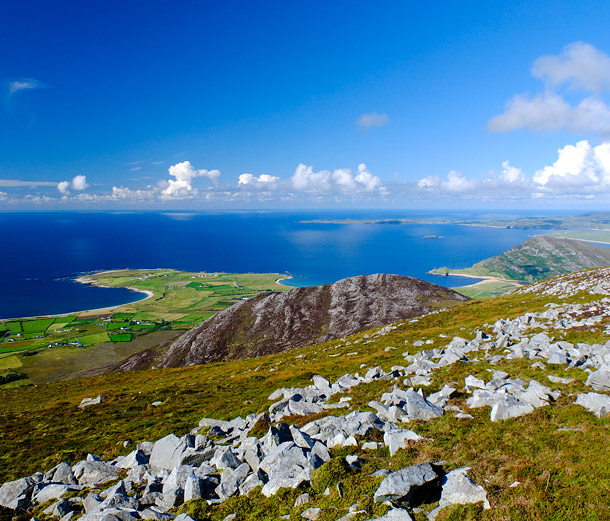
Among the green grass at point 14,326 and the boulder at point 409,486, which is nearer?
the boulder at point 409,486

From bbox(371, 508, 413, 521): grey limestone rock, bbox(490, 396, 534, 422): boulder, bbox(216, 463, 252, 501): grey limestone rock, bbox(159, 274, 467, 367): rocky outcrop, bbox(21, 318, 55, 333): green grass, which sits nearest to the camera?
bbox(371, 508, 413, 521): grey limestone rock

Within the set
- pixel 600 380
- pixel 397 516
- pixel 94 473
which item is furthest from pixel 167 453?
pixel 600 380

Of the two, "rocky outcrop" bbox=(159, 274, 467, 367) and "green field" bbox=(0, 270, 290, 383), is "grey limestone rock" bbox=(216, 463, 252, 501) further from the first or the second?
"green field" bbox=(0, 270, 290, 383)

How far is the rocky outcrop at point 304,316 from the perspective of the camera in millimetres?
95500

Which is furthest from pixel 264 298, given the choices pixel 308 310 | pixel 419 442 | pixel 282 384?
pixel 419 442

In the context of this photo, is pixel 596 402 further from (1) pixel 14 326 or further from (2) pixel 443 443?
(1) pixel 14 326

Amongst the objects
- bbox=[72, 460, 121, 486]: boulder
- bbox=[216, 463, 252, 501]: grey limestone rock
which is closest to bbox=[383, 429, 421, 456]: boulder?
bbox=[216, 463, 252, 501]: grey limestone rock

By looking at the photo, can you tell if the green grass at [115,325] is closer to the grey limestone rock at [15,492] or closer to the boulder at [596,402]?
the grey limestone rock at [15,492]

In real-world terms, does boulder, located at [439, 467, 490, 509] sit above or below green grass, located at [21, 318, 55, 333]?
above

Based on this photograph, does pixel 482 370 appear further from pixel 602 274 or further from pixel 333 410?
pixel 602 274

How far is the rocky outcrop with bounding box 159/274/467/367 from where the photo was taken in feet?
313

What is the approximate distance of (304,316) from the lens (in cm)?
10812

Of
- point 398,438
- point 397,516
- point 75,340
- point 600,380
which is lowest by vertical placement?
point 75,340

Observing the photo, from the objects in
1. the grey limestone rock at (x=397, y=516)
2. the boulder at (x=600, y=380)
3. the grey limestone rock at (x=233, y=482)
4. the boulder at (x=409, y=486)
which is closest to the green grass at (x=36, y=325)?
the grey limestone rock at (x=233, y=482)
